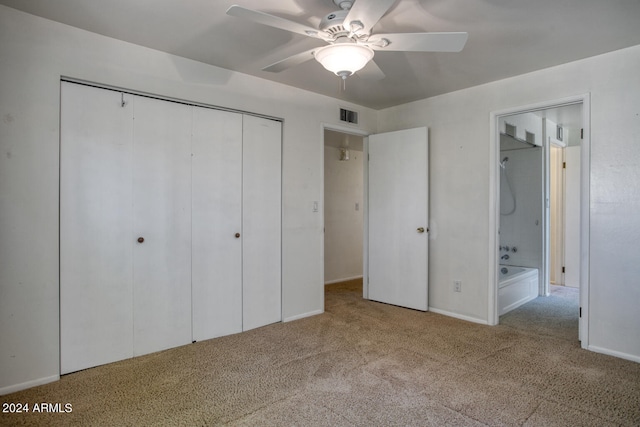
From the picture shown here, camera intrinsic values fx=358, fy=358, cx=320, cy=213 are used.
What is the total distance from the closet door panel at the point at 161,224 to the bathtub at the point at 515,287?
3134 millimetres

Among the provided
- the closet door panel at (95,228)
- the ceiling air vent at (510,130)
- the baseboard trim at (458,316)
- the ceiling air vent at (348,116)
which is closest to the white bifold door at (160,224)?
the closet door panel at (95,228)

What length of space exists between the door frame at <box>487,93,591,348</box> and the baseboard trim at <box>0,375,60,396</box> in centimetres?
356

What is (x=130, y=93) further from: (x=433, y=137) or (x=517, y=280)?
(x=517, y=280)

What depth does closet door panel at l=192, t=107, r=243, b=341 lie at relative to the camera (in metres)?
2.99

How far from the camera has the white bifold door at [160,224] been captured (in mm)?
2449

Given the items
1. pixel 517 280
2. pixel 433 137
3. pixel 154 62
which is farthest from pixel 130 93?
pixel 517 280

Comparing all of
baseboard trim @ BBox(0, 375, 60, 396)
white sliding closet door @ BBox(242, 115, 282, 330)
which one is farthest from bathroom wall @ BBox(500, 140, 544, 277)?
baseboard trim @ BBox(0, 375, 60, 396)

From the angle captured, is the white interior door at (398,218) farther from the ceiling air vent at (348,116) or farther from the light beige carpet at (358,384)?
the light beige carpet at (358,384)

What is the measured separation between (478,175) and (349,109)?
1574 millimetres

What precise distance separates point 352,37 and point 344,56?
0.10 m

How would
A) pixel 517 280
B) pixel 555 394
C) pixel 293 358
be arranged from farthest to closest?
pixel 517 280, pixel 293 358, pixel 555 394

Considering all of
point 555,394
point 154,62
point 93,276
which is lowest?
point 555,394

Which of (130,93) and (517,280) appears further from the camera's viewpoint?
(517,280)

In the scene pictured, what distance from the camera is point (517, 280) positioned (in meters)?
4.20
